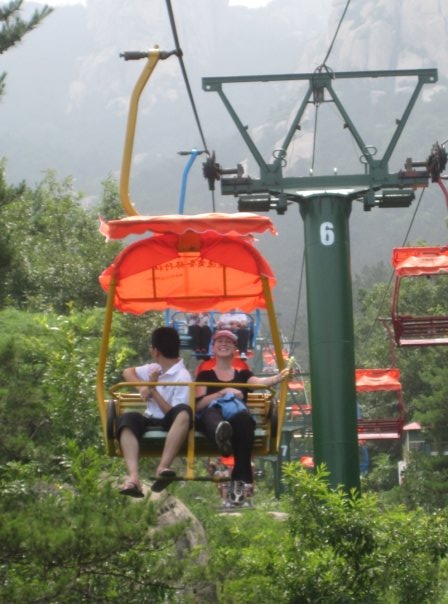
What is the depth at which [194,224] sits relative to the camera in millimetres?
9594

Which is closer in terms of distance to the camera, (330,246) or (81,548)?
(81,548)

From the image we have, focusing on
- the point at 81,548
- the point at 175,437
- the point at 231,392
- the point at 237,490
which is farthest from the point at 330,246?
the point at 175,437

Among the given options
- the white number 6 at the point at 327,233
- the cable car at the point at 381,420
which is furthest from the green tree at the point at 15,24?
the cable car at the point at 381,420

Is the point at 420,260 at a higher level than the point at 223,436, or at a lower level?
higher

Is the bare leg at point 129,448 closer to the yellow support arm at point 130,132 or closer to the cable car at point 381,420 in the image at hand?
the yellow support arm at point 130,132

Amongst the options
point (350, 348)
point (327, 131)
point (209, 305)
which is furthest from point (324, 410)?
point (327, 131)

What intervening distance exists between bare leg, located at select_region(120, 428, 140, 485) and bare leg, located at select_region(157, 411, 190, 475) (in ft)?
0.66

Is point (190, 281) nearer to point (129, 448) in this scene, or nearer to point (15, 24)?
point (129, 448)

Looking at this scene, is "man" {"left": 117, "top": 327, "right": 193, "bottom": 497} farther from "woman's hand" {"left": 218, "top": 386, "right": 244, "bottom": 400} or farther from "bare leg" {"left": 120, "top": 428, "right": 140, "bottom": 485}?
→ "woman's hand" {"left": 218, "top": 386, "right": 244, "bottom": 400}

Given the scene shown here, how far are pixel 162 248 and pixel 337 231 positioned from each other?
24.1ft

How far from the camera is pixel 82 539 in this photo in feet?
39.0

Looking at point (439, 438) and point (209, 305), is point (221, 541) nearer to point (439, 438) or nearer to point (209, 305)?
point (209, 305)

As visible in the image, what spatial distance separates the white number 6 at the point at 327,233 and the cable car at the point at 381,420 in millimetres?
11724

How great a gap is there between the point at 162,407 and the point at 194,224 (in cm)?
131
